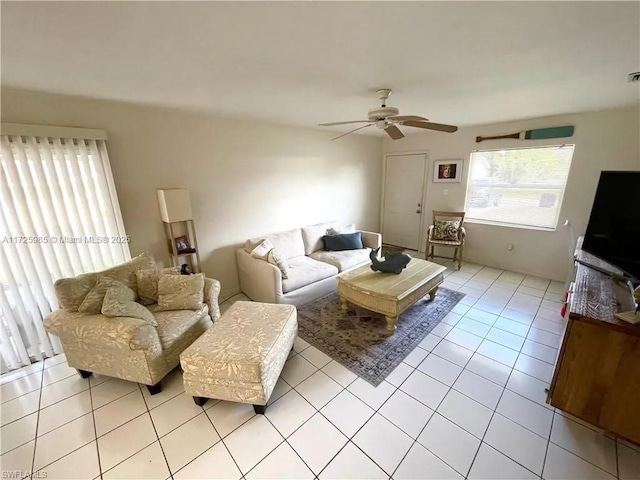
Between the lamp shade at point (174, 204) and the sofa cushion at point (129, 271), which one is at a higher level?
the lamp shade at point (174, 204)

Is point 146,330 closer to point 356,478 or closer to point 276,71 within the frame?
point 356,478

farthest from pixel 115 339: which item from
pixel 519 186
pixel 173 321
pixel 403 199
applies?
pixel 519 186

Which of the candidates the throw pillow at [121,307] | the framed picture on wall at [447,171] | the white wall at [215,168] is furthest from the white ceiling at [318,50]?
the framed picture on wall at [447,171]

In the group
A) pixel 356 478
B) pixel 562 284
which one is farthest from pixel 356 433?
pixel 562 284

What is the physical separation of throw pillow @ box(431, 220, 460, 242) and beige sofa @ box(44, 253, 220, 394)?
155 inches

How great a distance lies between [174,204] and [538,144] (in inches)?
189

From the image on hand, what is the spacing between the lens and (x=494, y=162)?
4062 mm

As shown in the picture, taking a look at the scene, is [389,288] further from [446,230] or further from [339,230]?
[446,230]

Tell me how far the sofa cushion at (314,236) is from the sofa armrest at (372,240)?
56 cm

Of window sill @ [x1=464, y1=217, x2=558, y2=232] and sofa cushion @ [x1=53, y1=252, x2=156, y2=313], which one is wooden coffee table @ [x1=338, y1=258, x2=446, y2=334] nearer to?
window sill @ [x1=464, y1=217, x2=558, y2=232]

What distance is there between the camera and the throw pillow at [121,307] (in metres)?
1.85

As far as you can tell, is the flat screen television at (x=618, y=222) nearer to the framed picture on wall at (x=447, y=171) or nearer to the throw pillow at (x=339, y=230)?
the framed picture on wall at (x=447, y=171)

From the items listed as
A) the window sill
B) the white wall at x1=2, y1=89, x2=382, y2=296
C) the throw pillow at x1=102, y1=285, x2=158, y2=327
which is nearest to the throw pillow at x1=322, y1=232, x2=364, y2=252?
the white wall at x1=2, y1=89, x2=382, y2=296

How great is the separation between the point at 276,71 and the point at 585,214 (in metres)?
4.24
